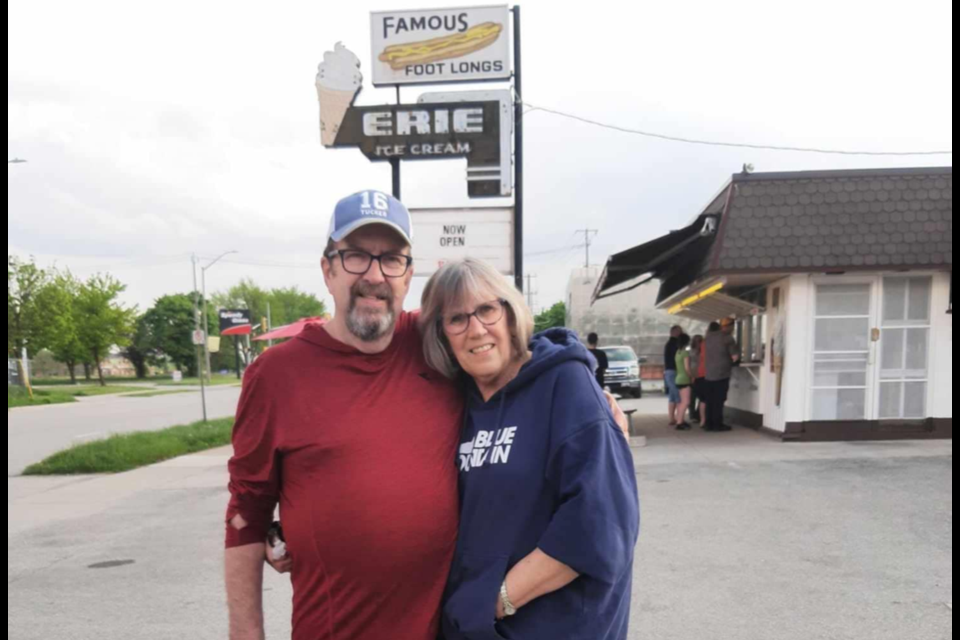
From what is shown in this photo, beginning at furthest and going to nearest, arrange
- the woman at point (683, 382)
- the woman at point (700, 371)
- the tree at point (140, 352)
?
1. the tree at point (140, 352)
2. the woman at point (683, 382)
3. the woman at point (700, 371)

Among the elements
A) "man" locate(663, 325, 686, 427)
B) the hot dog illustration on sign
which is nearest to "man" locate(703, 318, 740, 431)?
"man" locate(663, 325, 686, 427)

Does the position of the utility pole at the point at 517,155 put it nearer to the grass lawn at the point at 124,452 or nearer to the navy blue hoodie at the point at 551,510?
the grass lawn at the point at 124,452

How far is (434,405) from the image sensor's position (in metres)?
1.92

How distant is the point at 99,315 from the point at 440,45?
4621 cm

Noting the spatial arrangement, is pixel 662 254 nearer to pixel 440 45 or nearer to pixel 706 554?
pixel 440 45

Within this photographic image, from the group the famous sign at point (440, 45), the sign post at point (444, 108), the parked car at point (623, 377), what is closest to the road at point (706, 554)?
the sign post at point (444, 108)

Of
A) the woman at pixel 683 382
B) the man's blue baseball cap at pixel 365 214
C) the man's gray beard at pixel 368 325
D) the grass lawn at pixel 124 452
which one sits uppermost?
the man's blue baseball cap at pixel 365 214

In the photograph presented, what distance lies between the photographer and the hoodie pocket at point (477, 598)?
1.66 meters

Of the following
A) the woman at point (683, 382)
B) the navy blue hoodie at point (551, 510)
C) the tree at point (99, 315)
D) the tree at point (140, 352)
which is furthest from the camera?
the tree at point (140, 352)

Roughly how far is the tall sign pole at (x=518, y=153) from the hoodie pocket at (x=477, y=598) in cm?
710

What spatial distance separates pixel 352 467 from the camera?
1.81 meters

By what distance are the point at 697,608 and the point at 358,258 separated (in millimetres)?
3319

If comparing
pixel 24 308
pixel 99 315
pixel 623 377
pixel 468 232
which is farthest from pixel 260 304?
pixel 468 232

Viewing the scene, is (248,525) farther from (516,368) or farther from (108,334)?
(108,334)
